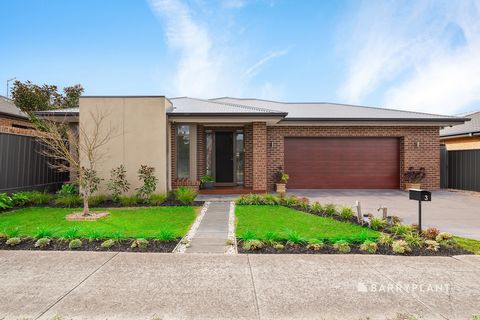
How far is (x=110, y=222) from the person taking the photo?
6.28 metres

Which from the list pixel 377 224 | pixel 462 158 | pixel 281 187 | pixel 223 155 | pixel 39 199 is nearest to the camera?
pixel 377 224

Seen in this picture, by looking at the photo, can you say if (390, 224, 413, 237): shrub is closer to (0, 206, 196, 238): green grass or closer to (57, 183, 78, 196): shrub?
(0, 206, 196, 238): green grass

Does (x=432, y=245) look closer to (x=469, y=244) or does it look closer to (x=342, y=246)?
(x=469, y=244)

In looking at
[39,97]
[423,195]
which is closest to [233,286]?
[423,195]

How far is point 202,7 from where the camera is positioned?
977 cm

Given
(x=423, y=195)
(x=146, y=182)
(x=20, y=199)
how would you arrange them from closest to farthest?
(x=423, y=195)
(x=20, y=199)
(x=146, y=182)

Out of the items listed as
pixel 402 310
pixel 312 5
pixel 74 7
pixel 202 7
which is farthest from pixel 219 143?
pixel 402 310

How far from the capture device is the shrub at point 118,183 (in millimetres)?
8797

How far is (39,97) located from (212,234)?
19.8 meters

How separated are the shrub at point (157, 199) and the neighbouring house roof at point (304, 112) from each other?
306cm

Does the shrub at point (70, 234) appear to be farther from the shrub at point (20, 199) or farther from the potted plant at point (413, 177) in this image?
the potted plant at point (413, 177)

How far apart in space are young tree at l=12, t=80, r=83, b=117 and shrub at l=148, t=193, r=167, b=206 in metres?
12.5

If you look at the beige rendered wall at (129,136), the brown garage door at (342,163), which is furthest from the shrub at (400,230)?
the brown garage door at (342,163)

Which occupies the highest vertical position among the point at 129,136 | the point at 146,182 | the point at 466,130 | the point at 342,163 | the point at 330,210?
the point at 466,130
